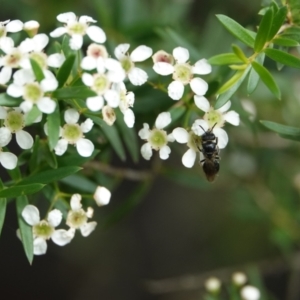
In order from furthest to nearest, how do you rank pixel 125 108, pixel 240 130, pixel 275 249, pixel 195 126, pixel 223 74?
1. pixel 275 249
2. pixel 240 130
3. pixel 223 74
4. pixel 195 126
5. pixel 125 108

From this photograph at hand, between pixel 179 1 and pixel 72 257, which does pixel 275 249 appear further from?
pixel 179 1

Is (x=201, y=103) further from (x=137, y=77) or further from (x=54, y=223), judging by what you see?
(x=54, y=223)

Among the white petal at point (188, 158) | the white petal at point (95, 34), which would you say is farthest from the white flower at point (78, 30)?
the white petal at point (188, 158)

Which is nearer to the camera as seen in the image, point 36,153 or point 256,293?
point 36,153

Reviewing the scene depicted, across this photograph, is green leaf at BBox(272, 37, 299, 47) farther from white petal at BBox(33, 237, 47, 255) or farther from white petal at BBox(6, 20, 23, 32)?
white petal at BBox(33, 237, 47, 255)

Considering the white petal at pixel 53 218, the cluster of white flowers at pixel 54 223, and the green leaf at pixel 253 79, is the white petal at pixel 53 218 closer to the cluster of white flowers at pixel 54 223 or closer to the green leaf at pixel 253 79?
the cluster of white flowers at pixel 54 223

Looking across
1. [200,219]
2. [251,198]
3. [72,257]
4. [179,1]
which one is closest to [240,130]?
[251,198]

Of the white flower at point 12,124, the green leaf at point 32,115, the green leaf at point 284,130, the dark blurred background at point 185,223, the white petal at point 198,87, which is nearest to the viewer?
the green leaf at point 32,115
